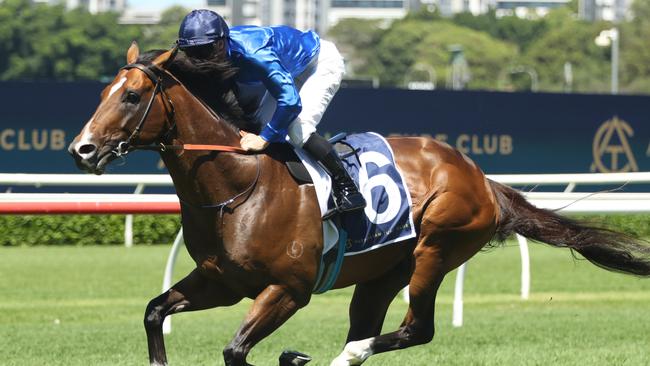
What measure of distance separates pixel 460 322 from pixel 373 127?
251 inches

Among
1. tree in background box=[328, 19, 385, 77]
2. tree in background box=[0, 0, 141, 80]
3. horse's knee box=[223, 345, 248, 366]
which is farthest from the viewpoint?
tree in background box=[328, 19, 385, 77]

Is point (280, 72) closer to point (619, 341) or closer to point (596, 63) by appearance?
point (619, 341)

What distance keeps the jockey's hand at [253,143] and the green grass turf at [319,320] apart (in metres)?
1.45

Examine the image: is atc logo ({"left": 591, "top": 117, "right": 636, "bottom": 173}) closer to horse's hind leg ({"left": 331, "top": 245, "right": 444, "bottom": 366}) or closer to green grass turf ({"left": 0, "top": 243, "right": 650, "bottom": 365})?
green grass turf ({"left": 0, "top": 243, "right": 650, "bottom": 365})

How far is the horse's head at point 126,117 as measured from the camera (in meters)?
4.16

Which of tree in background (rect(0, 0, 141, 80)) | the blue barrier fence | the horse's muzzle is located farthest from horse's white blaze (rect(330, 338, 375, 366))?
tree in background (rect(0, 0, 141, 80))

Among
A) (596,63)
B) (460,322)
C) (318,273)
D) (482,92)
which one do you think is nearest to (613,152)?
(482,92)

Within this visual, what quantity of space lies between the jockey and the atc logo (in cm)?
956

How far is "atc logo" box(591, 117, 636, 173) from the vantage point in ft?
46.1

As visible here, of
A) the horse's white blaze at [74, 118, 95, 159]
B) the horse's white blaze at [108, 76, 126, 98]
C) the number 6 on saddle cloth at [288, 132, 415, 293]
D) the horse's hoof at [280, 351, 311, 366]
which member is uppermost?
the horse's white blaze at [108, 76, 126, 98]

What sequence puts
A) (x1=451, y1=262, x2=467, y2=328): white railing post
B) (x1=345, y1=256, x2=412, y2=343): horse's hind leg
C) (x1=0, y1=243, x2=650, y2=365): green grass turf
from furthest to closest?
(x1=451, y1=262, x2=467, y2=328): white railing post
(x1=0, y1=243, x2=650, y2=365): green grass turf
(x1=345, y1=256, x2=412, y2=343): horse's hind leg

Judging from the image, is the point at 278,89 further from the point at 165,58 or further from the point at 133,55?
the point at 133,55

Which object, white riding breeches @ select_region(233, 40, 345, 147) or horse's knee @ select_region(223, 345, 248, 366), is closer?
horse's knee @ select_region(223, 345, 248, 366)

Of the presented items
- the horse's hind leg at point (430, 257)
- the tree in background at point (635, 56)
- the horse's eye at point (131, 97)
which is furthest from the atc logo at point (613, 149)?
the tree in background at point (635, 56)
